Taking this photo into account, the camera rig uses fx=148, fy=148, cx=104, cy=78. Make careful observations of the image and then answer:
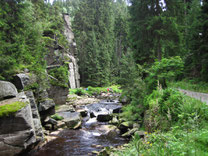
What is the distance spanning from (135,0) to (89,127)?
41.8 feet

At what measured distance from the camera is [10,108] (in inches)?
241

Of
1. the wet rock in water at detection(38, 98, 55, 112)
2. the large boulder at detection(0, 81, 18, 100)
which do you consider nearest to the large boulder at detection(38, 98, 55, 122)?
the wet rock in water at detection(38, 98, 55, 112)

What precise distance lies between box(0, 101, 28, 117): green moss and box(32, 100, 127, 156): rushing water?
106 inches

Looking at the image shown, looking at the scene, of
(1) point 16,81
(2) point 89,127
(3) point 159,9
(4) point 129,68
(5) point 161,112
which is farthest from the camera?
(4) point 129,68

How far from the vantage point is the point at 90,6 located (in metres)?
47.6

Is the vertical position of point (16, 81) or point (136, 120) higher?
point (16, 81)

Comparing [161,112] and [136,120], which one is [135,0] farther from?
[161,112]

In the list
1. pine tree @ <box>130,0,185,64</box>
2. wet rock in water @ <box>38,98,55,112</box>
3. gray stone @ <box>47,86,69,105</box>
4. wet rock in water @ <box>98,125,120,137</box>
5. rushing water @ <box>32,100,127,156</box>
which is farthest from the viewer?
gray stone @ <box>47,86,69,105</box>

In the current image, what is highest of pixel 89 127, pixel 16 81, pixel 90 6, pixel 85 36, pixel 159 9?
pixel 90 6

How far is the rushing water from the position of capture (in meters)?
7.66

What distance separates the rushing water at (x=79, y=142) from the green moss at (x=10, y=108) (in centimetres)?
269

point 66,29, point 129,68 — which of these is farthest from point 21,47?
point 66,29

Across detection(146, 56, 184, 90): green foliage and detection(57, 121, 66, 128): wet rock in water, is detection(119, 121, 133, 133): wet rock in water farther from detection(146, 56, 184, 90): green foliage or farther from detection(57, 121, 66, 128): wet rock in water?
detection(57, 121, 66, 128): wet rock in water

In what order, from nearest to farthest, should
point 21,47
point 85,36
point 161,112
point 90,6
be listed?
1. point 161,112
2. point 21,47
3. point 85,36
4. point 90,6
